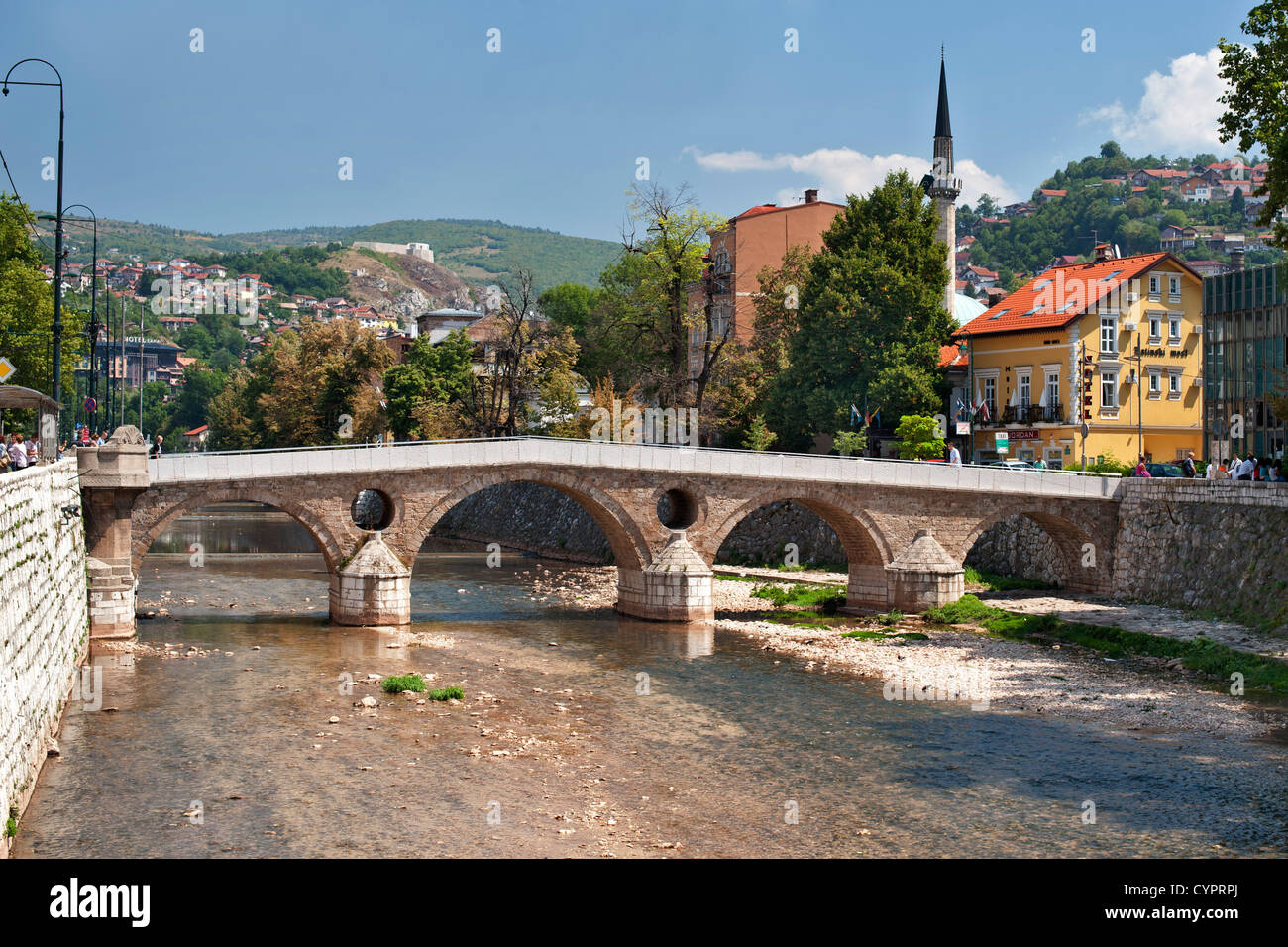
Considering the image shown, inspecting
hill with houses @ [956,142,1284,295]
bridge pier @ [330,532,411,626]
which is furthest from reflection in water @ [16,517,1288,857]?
hill with houses @ [956,142,1284,295]

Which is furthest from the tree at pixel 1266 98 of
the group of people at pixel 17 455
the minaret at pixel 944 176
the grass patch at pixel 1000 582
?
the minaret at pixel 944 176

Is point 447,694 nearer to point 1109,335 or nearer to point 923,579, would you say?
point 923,579

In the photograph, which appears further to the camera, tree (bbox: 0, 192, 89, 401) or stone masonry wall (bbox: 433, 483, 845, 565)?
stone masonry wall (bbox: 433, 483, 845, 565)

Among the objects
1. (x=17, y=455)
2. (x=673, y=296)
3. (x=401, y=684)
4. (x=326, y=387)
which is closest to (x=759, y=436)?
(x=673, y=296)

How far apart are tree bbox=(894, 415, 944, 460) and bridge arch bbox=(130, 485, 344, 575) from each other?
68.6ft

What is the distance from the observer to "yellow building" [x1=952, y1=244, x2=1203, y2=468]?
4281cm

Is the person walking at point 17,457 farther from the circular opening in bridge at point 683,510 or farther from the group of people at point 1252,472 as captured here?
the group of people at point 1252,472

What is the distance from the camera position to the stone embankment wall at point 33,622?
1266 cm

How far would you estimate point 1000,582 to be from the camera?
36.5 meters

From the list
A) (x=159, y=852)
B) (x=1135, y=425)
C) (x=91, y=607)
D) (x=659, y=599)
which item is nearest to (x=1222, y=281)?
(x=1135, y=425)

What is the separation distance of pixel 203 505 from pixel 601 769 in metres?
14.8

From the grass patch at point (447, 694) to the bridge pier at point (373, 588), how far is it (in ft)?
24.9

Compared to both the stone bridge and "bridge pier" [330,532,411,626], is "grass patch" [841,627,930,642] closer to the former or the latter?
the stone bridge
